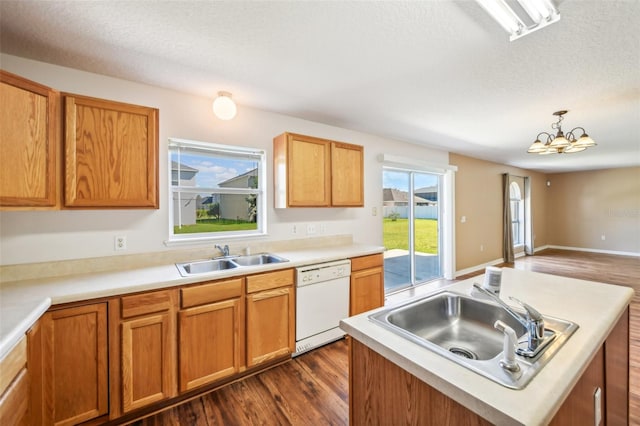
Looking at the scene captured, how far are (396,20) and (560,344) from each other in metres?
1.70

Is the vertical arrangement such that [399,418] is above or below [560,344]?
below

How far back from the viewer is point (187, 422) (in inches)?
69.2

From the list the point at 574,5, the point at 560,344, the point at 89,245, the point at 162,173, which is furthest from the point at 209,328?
the point at 574,5

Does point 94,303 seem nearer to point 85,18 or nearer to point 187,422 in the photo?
point 187,422

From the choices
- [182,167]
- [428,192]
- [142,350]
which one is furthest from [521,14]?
[428,192]

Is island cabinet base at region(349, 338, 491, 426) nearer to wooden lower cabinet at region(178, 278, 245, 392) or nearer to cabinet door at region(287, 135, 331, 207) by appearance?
wooden lower cabinet at region(178, 278, 245, 392)

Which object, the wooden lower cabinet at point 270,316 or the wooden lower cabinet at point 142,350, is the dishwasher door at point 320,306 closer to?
the wooden lower cabinet at point 270,316

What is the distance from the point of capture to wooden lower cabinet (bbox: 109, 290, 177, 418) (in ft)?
5.45

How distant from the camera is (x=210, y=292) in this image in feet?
6.44

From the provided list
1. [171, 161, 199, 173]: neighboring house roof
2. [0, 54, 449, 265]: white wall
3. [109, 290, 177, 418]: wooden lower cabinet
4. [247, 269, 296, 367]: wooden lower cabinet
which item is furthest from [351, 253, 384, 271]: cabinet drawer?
[171, 161, 199, 173]: neighboring house roof

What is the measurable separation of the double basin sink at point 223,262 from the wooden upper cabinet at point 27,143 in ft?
3.16

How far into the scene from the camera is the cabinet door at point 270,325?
215cm

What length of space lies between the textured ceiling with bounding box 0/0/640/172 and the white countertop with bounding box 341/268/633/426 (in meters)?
1.54

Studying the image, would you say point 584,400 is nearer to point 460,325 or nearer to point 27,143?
point 460,325
